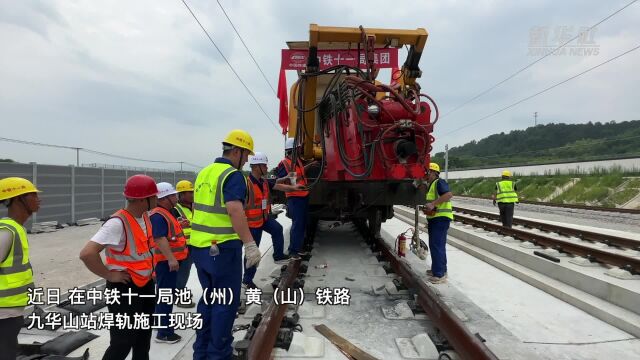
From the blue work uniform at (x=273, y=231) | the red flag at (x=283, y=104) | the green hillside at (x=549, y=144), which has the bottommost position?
the blue work uniform at (x=273, y=231)

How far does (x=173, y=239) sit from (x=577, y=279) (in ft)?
17.1

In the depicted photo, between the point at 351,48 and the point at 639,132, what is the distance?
59.8 meters

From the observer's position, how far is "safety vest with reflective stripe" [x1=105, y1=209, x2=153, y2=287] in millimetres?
2584

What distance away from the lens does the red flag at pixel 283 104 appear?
6.95 m

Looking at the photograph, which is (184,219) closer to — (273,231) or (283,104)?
(273,231)

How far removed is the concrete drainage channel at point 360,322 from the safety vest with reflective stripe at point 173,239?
37.1 inches

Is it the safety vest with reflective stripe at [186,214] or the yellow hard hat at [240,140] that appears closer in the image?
the yellow hard hat at [240,140]

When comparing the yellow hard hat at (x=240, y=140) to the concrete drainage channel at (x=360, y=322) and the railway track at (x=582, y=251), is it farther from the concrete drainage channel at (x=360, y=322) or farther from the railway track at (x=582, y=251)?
the railway track at (x=582, y=251)

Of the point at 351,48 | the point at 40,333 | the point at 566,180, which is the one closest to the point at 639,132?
the point at 566,180

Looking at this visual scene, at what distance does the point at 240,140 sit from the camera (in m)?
3.10

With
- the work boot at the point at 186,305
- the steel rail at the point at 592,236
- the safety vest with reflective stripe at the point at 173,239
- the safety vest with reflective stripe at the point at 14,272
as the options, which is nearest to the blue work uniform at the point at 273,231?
the work boot at the point at 186,305

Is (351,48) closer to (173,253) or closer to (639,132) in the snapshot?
(173,253)

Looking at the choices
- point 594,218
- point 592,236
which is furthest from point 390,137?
point 594,218

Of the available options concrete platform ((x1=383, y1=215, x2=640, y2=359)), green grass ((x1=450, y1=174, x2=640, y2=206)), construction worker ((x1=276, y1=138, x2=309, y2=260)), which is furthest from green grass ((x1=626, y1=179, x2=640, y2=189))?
construction worker ((x1=276, y1=138, x2=309, y2=260))
